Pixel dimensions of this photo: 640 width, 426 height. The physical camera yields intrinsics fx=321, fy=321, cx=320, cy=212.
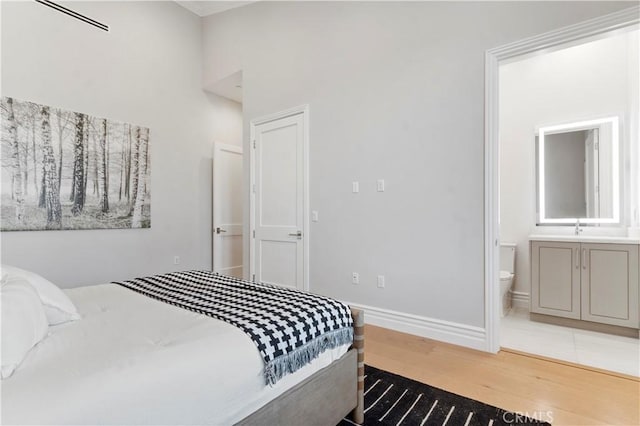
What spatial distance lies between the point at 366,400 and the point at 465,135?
2.04 m

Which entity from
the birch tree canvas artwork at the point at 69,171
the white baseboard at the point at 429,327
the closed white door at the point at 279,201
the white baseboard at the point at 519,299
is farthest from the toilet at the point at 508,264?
the birch tree canvas artwork at the point at 69,171

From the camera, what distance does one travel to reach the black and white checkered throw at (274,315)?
120cm

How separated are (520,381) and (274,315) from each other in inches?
67.3

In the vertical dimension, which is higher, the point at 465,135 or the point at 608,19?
the point at 608,19

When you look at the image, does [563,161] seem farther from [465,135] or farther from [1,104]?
[1,104]

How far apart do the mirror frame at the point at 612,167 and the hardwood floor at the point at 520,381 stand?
179 centimetres

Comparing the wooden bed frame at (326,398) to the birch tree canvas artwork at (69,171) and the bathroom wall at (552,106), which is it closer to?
the bathroom wall at (552,106)

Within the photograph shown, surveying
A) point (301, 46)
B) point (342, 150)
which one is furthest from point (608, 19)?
point (301, 46)

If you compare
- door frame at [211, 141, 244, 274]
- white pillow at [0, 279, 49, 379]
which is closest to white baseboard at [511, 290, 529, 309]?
door frame at [211, 141, 244, 274]

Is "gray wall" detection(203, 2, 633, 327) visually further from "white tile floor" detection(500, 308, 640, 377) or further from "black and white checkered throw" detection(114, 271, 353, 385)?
"black and white checkered throw" detection(114, 271, 353, 385)

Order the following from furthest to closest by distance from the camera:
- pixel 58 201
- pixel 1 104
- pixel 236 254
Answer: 1. pixel 236 254
2. pixel 58 201
3. pixel 1 104

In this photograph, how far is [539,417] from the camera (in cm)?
165

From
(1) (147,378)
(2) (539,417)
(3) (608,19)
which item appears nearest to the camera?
(1) (147,378)

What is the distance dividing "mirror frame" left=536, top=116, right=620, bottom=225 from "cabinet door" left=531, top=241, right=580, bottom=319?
1.80 ft
